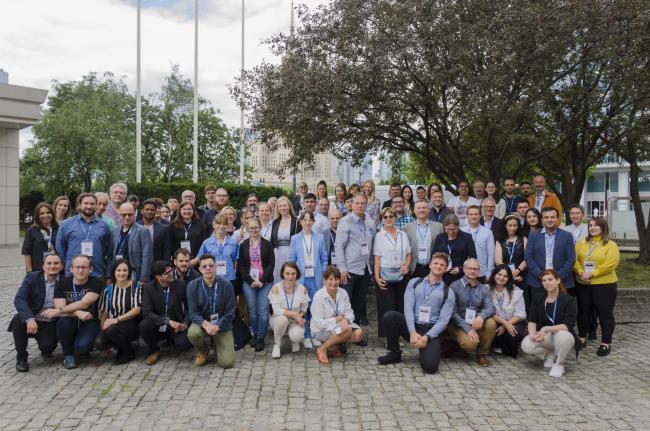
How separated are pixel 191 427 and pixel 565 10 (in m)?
8.41

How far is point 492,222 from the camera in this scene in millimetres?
7430

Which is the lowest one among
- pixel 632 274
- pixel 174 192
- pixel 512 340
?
pixel 512 340

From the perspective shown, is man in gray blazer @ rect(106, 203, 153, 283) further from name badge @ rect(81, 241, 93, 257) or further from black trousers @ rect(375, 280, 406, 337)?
black trousers @ rect(375, 280, 406, 337)

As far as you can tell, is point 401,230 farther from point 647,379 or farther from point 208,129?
point 208,129

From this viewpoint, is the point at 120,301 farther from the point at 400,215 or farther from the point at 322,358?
the point at 400,215

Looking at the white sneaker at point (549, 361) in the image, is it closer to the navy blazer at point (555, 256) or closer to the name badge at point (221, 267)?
the navy blazer at point (555, 256)

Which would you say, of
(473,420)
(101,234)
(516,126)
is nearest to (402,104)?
(516,126)

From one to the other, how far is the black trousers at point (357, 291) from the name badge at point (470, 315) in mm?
1628

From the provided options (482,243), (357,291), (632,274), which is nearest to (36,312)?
(357,291)

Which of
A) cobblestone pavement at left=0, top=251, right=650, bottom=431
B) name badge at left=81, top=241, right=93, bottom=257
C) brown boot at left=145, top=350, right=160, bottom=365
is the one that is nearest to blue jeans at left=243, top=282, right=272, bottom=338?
cobblestone pavement at left=0, top=251, right=650, bottom=431

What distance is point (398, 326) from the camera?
20.4 ft

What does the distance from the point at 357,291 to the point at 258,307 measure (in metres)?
1.52

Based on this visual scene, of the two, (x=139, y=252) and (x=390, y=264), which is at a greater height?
(x=139, y=252)

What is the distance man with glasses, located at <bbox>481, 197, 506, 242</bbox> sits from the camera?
7273mm
